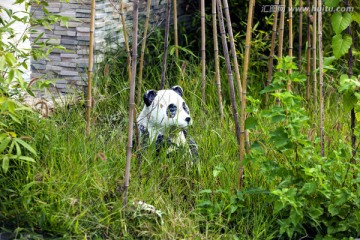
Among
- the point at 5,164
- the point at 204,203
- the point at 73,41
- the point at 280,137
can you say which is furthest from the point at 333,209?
the point at 73,41

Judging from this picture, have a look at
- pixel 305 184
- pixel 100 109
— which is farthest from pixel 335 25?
pixel 100 109

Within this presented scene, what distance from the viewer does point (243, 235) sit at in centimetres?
390

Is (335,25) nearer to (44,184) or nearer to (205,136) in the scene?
(205,136)

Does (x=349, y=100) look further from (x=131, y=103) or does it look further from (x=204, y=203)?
(x=131, y=103)

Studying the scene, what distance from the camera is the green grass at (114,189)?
3.80m

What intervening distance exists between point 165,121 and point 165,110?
64mm

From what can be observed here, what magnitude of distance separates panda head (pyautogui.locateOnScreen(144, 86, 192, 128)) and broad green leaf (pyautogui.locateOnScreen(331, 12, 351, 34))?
3.46 ft

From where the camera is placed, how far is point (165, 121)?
4.42 meters

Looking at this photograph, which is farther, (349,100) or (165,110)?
(165,110)

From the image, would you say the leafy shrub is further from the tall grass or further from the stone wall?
the stone wall

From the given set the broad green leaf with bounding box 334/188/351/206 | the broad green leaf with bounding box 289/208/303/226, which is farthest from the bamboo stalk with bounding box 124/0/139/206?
the broad green leaf with bounding box 334/188/351/206

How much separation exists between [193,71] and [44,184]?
250 centimetres

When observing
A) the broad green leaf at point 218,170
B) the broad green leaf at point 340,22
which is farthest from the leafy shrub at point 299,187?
the broad green leaf at point 340,22

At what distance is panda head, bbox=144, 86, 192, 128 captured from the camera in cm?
440
